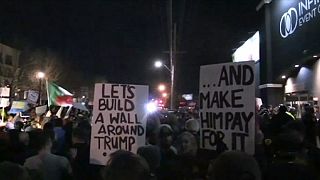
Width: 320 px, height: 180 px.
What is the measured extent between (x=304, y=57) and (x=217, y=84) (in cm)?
2132

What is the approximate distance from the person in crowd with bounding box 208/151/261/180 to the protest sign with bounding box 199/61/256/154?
2494mm

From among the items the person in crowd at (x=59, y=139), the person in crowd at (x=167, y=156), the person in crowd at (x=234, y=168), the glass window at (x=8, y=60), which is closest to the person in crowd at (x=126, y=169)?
the person in crowd at (x=234, y=168)

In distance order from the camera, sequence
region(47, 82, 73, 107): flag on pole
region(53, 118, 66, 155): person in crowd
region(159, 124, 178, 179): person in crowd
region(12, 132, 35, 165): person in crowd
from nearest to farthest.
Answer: region(159, 124, 178, 179): person in crowd, region(12, 132, 35, 165): person in crowd, region(53, 118, 66, 155): person in crowd, region(47, 82, 73, 107): flag on pole

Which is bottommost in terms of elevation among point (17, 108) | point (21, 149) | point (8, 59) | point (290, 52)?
point (21, 149)

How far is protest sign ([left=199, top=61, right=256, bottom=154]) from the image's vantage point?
580cm

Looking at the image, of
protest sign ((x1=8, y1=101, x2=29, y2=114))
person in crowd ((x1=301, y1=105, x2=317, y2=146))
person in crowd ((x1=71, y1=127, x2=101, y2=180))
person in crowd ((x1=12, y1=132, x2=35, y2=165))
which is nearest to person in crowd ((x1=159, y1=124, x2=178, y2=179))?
person in crowd ((x1=71, y1=127, x2=101, y2=180))

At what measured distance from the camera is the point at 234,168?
3.09 metres

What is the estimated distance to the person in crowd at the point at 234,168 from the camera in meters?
3.06

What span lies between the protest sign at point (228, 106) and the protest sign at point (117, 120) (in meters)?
1.31

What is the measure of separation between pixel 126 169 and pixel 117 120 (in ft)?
13.5

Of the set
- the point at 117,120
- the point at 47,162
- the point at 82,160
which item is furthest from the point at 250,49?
the point at 47,162

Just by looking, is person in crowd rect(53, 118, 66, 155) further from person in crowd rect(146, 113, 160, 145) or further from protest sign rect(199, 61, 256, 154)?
protest sign rect(199, 61, 256, 154)

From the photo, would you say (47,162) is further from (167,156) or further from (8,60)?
(8,60)

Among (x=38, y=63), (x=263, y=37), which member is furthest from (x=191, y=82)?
(x=263, y=37)
